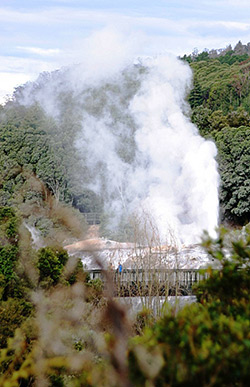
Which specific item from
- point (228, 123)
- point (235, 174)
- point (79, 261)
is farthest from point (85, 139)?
point (79, 261)

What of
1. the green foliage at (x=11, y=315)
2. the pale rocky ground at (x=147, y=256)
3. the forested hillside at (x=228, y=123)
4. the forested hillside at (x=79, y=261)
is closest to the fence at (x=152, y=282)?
the pale rocky ground at (x=147, y=256)

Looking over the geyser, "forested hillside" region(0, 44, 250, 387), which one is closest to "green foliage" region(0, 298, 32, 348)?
"forested hillside" region(0, 44, 250, 387)

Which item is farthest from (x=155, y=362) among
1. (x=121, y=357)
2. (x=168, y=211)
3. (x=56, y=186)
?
(x=56, y=186)

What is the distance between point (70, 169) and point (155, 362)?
21.5 m

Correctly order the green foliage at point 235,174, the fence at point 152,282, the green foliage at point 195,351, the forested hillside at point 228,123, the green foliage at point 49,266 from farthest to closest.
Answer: the forested hillside at point 228,123
the green foliage at point 235,174
the fence at point 152,282
the green foliage at point 49,266
the green foliage at point 195,351

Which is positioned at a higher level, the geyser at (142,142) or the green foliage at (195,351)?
the geyser at (142,142)

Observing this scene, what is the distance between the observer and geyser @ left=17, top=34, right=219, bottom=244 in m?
20.6

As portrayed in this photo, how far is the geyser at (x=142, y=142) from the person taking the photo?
20.6 m

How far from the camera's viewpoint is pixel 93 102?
2738cm

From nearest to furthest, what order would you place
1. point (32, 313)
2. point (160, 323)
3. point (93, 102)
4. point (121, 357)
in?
point (121, 357) → point (160, 323) → point (32, 313) → point (93, 102)

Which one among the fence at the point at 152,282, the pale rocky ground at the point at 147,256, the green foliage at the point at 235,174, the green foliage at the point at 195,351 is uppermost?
the green foliage at the point at 235,174

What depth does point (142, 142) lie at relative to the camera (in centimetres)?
2505

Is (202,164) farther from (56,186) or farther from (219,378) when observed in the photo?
(219,378)

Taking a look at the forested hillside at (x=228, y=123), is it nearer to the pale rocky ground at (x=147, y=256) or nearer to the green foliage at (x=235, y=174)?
the green foliage at (x=235, y=174)
